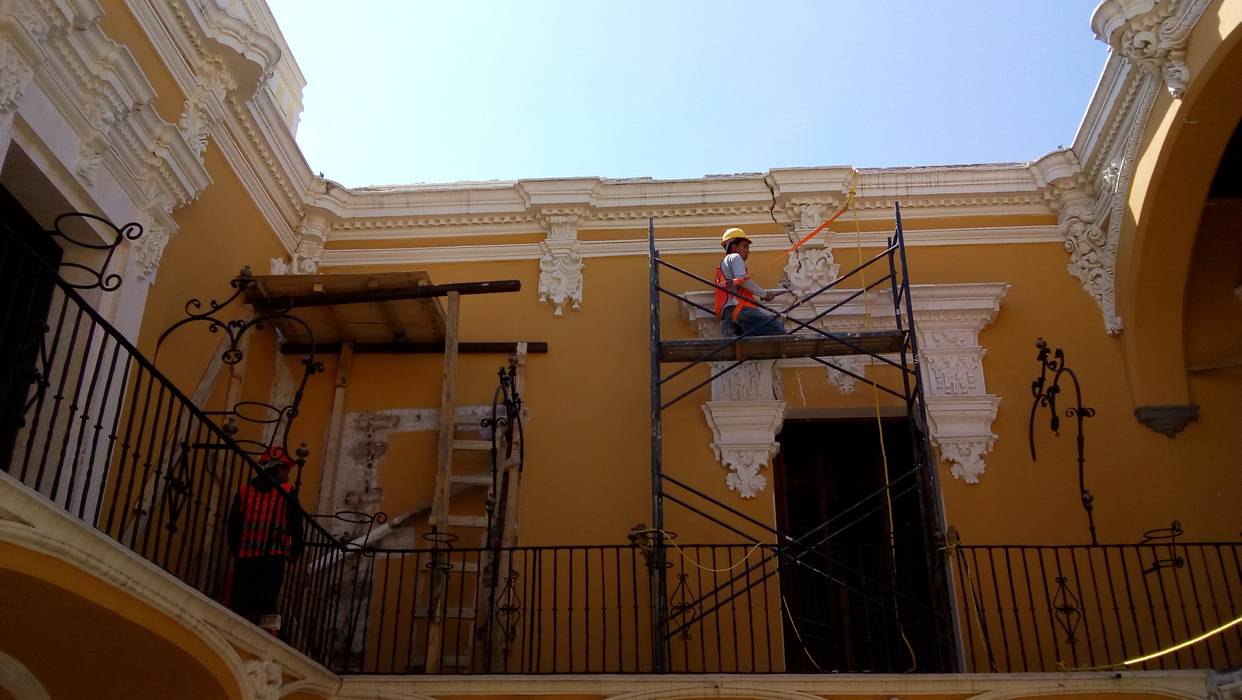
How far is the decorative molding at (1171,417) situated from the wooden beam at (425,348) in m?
4.46

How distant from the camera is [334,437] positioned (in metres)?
8.49

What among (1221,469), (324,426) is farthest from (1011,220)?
(324,426)

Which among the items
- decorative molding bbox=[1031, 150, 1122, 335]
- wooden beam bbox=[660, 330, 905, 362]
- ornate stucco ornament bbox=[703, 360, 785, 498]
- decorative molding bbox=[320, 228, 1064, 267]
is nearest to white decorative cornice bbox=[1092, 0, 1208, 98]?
decorative molding bbox=[1031, 150, 1122, 335]

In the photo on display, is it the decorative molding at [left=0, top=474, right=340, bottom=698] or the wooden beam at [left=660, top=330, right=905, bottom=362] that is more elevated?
the wooden beam at [left=660, top=330, right=905, bottom=362]

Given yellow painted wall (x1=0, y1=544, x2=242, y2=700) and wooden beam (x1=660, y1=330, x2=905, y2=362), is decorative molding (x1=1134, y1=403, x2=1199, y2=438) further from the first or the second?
yellow painted wall (x1=0, y1=544, x2=242, y2=700)

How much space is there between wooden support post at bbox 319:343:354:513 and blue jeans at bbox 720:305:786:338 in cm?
294

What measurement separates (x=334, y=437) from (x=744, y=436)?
306 cm

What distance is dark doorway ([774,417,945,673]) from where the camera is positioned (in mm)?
7688

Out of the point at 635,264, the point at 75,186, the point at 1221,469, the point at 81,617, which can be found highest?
the point at 635,264

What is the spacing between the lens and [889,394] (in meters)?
8.48

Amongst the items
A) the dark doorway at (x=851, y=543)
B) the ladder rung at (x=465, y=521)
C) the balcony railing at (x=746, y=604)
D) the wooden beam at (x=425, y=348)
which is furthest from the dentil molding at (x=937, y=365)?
the ladder rung at (x=465, y=521)

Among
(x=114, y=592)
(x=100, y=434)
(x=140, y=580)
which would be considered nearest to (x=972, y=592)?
(x=140, y=580)

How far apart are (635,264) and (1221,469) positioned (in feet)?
14.8

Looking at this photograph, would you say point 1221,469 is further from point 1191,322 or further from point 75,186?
point 75,186
